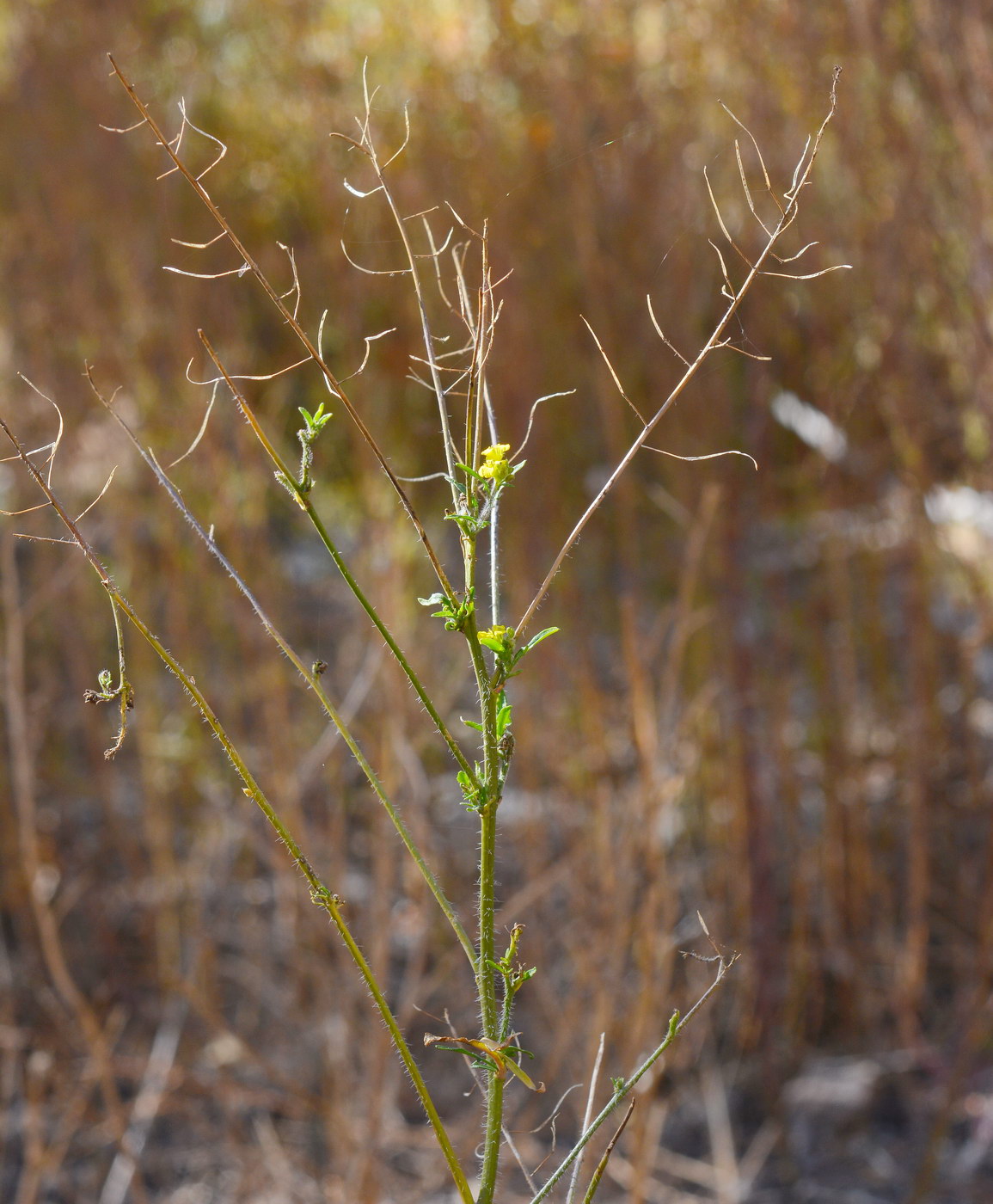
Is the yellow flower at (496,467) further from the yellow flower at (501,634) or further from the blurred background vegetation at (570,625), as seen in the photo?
the blurred background vegetation at (570,625)

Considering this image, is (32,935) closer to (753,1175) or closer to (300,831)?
(300,831)

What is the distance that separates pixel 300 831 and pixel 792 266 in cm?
132

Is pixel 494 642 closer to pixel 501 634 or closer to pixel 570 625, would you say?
pixel 501 634

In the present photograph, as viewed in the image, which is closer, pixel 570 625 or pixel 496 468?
pixel 496 468

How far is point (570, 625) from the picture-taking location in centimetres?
223

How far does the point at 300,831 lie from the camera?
1.75m

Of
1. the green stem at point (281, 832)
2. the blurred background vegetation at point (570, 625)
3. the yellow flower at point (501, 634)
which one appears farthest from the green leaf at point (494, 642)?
the blurred background vegetation at point (570, 625)

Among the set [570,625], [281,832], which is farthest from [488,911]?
[570,625]

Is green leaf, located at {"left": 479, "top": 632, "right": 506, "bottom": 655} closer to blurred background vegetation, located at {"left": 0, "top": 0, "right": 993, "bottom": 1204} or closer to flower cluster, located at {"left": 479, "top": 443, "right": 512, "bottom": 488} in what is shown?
flower cluster, located at {"left": 479, "top": 443, "right": 512, "bottom": 488}

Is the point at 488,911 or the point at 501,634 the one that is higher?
the point at 501,634

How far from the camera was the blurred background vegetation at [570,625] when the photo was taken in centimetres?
187

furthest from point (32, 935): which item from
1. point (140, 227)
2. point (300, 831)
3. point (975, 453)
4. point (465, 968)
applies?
point (975, 453)

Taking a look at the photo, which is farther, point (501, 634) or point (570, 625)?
point (570, 625)

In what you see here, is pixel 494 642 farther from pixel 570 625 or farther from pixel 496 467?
pixel 570 625
